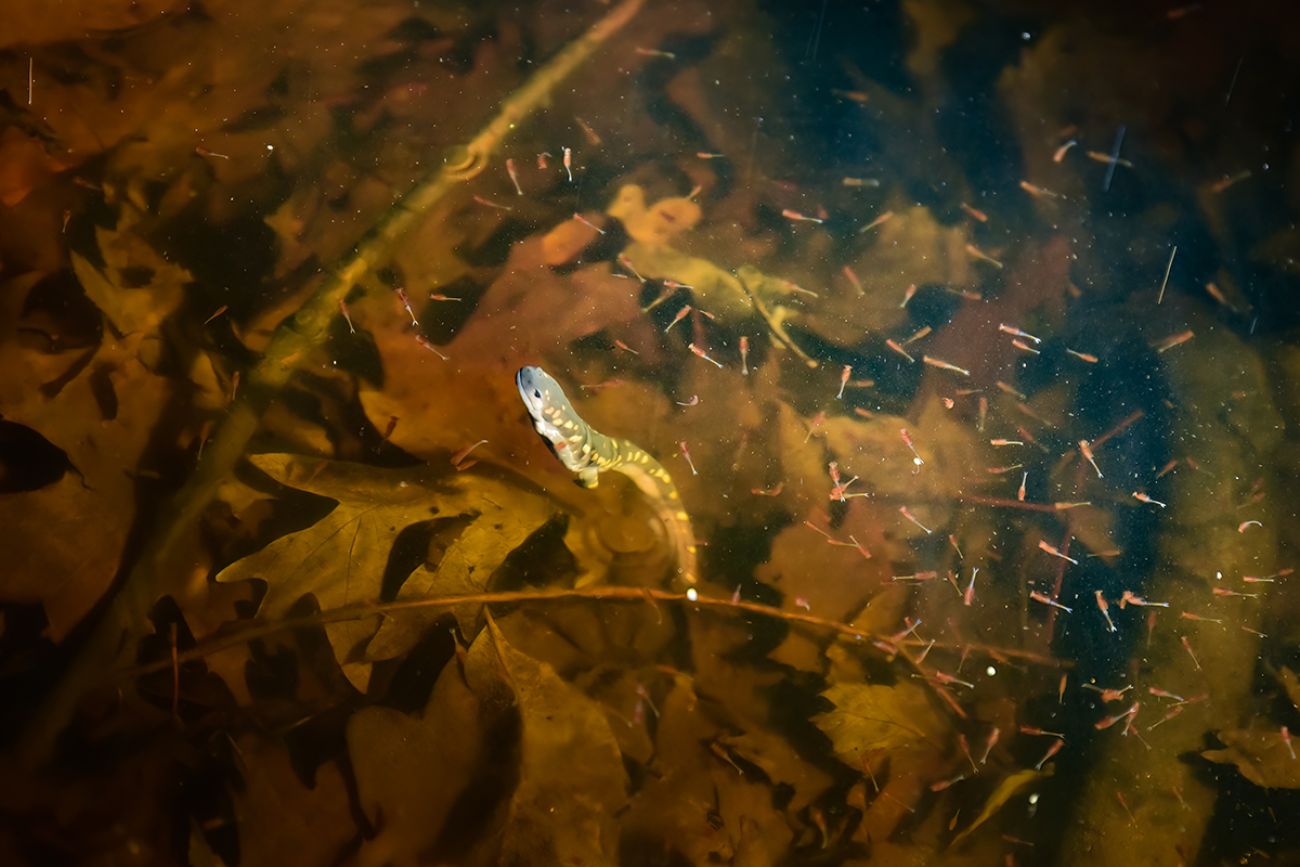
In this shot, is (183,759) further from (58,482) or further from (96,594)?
(58,482)

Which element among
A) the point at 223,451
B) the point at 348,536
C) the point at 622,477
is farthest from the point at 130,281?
the point at 622,477

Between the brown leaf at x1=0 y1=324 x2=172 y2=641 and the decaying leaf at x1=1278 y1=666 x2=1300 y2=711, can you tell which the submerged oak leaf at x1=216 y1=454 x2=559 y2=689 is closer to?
the brown leaf at x1=0 y1=324 x2=172 y2=641

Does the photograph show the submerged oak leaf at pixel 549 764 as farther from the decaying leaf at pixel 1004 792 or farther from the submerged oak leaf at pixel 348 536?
the decaying leaf at pixel 1004 792

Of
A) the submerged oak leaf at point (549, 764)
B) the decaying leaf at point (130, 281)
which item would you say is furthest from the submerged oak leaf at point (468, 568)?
the decaying leaf at point (130, 281)

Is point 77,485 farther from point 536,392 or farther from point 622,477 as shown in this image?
point 622,477

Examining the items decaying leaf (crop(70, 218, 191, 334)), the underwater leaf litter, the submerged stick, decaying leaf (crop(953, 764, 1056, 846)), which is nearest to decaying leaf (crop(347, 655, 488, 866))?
the underwater leaf litter
